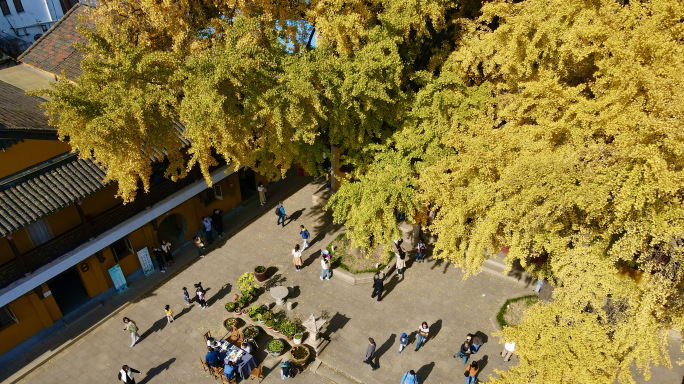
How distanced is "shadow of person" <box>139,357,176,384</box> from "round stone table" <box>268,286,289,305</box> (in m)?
4.66

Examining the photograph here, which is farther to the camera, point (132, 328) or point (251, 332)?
point (251, 332)

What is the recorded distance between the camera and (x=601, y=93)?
43.6 feet

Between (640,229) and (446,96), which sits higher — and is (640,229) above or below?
below

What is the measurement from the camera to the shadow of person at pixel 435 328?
17.4 meters

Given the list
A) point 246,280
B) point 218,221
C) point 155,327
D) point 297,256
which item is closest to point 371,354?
point 246,280

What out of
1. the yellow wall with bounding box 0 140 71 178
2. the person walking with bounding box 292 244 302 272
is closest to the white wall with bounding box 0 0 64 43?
the yellow wall with bounding box 0 140 71 178

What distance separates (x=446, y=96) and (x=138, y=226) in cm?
1469

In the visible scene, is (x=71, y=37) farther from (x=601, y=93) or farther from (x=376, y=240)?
(x=601, y=93)

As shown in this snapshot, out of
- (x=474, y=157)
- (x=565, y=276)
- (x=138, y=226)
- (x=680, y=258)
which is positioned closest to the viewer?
(x=680, y=258)

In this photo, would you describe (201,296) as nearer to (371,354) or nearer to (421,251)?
(371,354)

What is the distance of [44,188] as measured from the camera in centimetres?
1545

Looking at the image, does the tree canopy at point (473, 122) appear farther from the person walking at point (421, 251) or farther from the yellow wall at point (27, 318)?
the yellow wall at point (27, 318)

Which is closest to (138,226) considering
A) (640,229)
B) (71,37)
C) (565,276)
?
(71,37)

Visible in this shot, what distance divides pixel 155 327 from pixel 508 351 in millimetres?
14602
